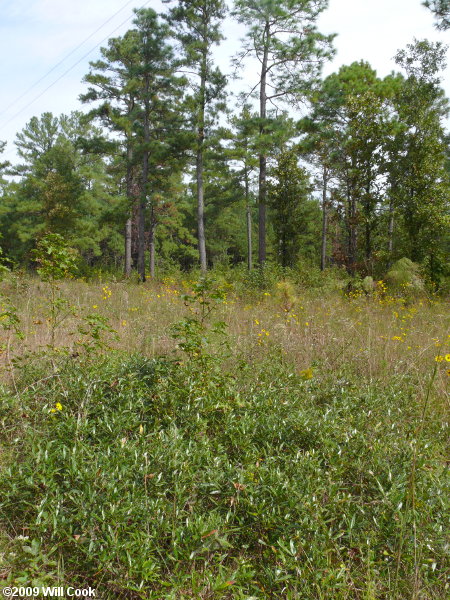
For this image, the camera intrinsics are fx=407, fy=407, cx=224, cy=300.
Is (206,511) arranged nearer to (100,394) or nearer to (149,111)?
(100,394)

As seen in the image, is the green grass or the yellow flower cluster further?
the yellow flower cluster

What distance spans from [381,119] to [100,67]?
1297 centimetres

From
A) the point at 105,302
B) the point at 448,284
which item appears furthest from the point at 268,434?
the point at 448,284

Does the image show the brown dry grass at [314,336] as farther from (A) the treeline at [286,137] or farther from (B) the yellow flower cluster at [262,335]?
(A) the treeline at [286,137]

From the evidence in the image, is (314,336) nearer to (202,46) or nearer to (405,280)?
(405,280)

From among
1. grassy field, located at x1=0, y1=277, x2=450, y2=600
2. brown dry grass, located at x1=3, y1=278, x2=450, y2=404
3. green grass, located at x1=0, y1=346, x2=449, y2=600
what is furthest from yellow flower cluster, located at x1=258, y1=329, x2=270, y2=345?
green grass, located at x1=0, y1=346, x2=449, y2=600

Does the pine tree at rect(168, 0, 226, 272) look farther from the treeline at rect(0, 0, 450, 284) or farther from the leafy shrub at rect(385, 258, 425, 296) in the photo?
the leafy shrub at rect(385, 258, 425, 296)

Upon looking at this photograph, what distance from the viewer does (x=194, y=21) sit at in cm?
1561

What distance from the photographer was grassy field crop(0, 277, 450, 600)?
1.80 metres

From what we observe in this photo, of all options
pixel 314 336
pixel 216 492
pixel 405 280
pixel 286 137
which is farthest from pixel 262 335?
pixel 286 137

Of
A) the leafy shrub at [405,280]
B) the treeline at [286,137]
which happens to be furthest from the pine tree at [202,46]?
the leafy shrub at [405,280]

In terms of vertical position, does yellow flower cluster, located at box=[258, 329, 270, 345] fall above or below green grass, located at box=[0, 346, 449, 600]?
above

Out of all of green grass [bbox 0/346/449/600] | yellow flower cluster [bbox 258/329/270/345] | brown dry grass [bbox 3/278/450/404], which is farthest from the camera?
yellow flower cluster [bbox 258/329/270/345]

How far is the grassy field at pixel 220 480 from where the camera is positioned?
180 centimetres
